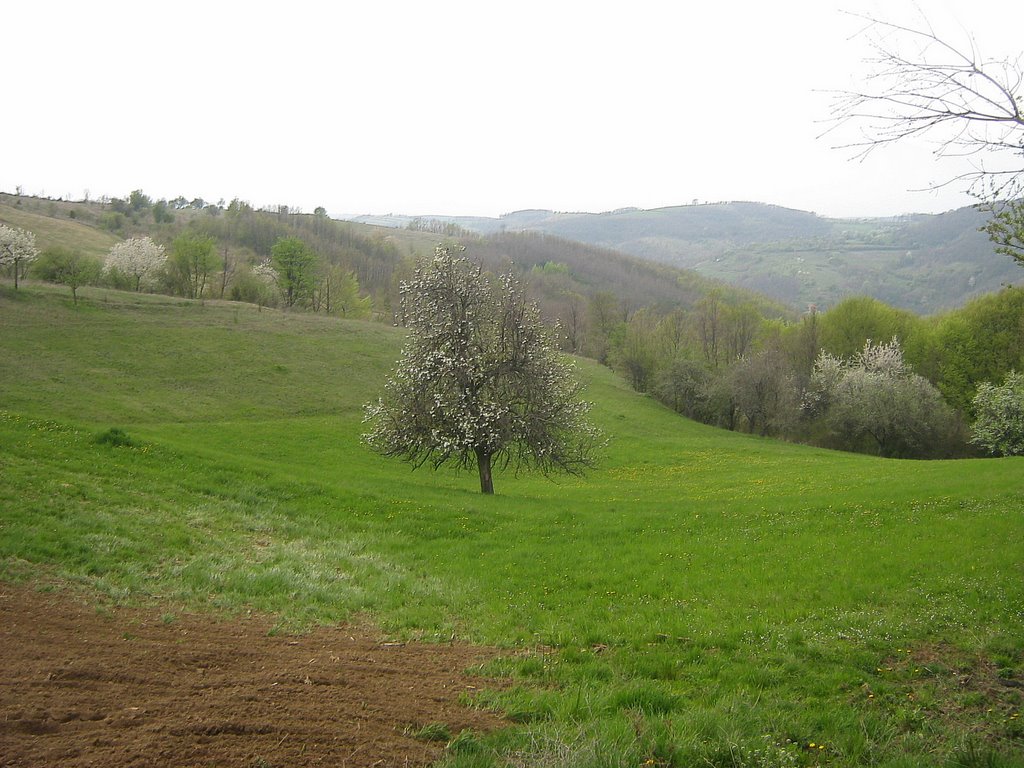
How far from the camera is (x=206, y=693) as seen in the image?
6.22 metres

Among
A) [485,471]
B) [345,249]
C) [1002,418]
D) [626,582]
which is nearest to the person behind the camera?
[626,582]

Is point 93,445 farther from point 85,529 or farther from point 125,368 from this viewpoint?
point 125,368

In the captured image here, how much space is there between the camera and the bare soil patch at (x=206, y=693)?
5102 mm

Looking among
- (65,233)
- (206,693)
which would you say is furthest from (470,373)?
(65,233)

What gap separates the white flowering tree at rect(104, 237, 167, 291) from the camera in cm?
8194

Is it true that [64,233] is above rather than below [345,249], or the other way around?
below

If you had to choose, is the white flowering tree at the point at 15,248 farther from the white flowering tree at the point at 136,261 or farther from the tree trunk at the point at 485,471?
the tree trunk at the point at 485,471

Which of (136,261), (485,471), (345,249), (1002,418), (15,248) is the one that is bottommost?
(485,471)

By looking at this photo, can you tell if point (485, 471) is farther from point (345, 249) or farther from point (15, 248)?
point (345, 249)

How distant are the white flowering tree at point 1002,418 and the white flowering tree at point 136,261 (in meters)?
93.7

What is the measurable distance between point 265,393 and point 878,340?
67.0 m

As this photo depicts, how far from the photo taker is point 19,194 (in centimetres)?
15225

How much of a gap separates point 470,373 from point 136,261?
75796 mm

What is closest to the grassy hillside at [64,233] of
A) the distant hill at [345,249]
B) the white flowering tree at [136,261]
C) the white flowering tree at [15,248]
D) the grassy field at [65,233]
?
the grassy field at [65,233]
